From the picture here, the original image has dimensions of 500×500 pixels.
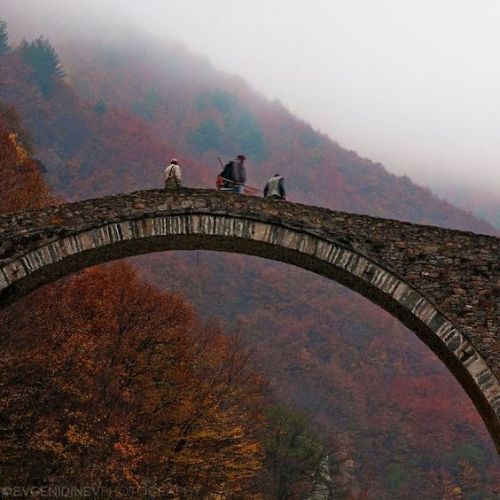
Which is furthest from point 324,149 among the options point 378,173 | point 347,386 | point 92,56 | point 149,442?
point 149,442

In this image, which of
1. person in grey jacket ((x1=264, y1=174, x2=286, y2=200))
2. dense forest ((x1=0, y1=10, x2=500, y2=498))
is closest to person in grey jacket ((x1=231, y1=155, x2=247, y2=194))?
person in grey jacket ((x1=264, y1=174, x2=286, y2=200))

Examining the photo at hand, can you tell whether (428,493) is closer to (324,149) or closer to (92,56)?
(324,149)

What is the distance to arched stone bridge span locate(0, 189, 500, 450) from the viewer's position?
11141 mm

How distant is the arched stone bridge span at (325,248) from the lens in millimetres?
11141

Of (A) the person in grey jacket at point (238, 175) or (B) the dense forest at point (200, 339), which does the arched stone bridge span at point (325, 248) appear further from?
(B) the dense forest at point (200, 339)

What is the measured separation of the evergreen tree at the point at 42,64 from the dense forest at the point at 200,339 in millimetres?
232

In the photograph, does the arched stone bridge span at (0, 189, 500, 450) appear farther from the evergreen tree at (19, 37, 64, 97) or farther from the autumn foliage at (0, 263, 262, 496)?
the evergreen tree at (19, 37, 64, 97)

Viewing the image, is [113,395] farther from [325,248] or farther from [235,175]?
[325,248]

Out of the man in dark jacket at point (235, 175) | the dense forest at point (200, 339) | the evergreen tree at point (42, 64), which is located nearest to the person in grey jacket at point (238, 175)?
the man in dark jacket at point (235, 175)

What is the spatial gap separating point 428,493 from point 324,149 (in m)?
75.1

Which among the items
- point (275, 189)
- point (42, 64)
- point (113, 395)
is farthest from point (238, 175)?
point (42, 64)

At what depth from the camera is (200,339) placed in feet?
77.3

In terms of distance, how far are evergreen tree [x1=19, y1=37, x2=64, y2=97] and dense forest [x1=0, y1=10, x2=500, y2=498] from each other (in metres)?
0.23

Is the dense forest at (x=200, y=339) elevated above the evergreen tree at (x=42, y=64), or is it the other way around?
the evergreen tree at (x=42, y=64)
